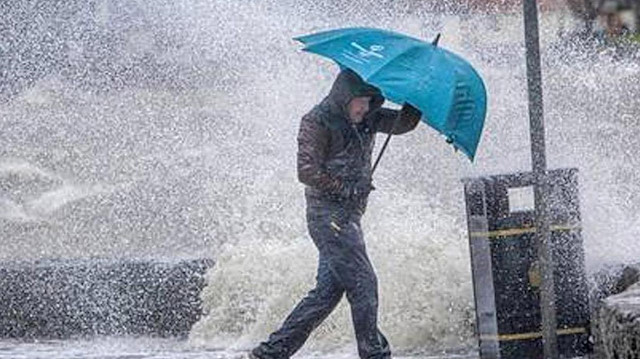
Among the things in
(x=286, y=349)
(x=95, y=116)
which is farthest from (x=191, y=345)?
(x=95, y=116)

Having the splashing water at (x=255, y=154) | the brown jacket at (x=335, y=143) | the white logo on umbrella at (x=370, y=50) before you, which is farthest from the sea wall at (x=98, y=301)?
the white logo on umbrella at (x=370, y=50)

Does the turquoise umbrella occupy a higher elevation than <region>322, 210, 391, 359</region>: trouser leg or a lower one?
higher

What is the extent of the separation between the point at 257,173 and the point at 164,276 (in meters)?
3.32

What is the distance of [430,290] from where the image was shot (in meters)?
8.73

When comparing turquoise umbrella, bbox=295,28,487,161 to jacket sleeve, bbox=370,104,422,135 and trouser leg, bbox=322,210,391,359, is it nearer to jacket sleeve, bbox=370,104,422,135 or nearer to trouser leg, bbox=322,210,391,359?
jacket sleeve, bbox=370,104,422,135

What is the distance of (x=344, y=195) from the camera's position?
22.0 feet

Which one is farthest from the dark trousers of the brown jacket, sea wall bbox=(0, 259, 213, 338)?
sea wall bbox=(0, 259, 213, 338)

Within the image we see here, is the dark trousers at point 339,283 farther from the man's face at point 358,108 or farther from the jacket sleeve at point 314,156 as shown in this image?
the man's face at point 358,108

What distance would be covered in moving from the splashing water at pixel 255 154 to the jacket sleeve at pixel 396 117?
1.88 m

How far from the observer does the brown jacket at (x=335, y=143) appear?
6648 mm

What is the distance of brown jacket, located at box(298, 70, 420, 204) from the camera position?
665cm

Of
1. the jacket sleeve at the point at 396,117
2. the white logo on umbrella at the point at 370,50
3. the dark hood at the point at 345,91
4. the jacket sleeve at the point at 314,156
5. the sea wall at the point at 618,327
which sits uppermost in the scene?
the white logo on umbrella at the point at 370,50

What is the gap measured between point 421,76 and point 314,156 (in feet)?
2.18

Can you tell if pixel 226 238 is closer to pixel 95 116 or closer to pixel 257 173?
pixel 257 173
